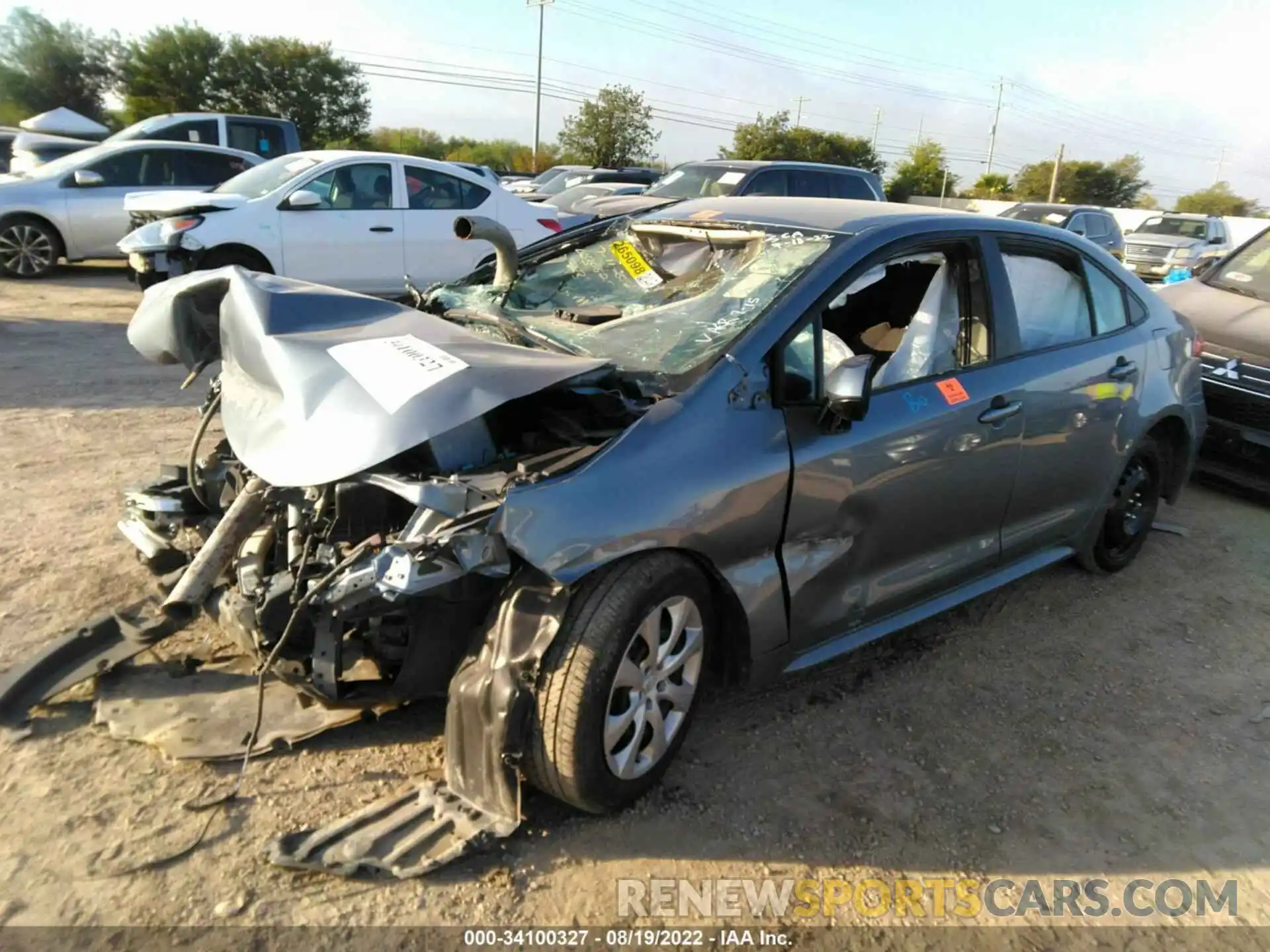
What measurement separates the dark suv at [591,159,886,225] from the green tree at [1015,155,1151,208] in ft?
154

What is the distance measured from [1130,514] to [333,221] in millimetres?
7774

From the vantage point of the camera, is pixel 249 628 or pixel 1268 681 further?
pixel 1268 681

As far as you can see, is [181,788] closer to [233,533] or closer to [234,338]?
[233,533]

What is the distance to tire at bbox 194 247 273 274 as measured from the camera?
351 inches

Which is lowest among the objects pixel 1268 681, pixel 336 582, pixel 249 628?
pixel 1268 681

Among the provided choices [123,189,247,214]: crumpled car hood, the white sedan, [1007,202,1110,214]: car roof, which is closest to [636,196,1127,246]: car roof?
the white sedan

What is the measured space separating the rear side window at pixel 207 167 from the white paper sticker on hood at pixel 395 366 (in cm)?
1045

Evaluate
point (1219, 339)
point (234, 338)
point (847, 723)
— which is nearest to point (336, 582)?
point (234, 338)

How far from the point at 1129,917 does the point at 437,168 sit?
9549mm

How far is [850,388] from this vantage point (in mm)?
2879

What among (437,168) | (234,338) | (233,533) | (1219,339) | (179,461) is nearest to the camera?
(233,533)

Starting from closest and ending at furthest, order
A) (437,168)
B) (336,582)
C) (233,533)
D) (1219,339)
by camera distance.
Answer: (336,582) → (233,533) → (1219,339) → (437,168)

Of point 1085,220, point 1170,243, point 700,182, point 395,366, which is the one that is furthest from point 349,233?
point 1170,243

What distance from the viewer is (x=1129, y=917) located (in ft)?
8.64
